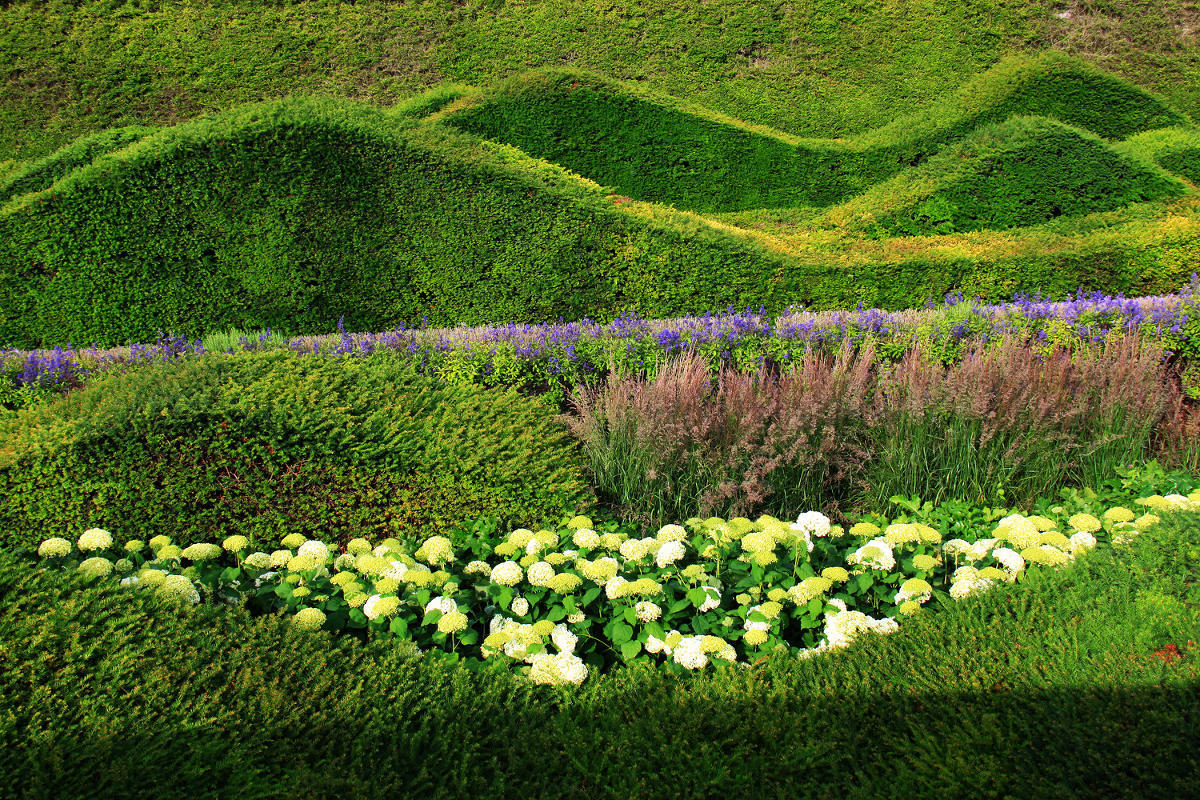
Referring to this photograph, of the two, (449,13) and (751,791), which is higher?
(449,13)

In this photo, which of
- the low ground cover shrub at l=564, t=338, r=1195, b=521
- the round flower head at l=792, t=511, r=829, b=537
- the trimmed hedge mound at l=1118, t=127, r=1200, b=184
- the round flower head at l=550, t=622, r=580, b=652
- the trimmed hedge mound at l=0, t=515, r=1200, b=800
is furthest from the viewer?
the trimmed hedge mound at l=1118, t=127, r=1200, b=184

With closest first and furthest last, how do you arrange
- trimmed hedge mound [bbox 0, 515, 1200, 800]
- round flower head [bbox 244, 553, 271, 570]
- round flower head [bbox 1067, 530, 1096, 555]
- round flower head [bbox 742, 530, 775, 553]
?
1. trimmed hedge mound [bbox 0, 515, 1200, 800]
2. round flower head [bbox 1067, 530, 1096, 555]
3. round flower head [bbox 742, 530, 775, 553]
4. round flower head [bbox 244, 553, 271, 570]

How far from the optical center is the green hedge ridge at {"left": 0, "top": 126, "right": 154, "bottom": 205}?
8.36 metres

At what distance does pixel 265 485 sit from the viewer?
3.50 m

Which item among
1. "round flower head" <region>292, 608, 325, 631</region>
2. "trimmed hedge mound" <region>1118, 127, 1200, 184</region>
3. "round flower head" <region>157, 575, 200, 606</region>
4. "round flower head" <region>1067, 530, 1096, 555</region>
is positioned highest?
"trimmed hedge mound" <region>1118, 127, 1200, 184</region>

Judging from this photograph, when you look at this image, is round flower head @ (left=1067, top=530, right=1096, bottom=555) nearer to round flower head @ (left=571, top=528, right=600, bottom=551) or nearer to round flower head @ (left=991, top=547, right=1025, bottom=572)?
round flower head @ (left=991, top=547, right=1025, bottom=572)

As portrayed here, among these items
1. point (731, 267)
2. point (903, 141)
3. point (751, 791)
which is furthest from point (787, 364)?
point (903, 141)

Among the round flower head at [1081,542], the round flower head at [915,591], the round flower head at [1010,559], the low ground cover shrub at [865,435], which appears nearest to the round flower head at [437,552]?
the low ground cover shrub at [865,435]

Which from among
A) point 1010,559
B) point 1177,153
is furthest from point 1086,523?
point 1177,153

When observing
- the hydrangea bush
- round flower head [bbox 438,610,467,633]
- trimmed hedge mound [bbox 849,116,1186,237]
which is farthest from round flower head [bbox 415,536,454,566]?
trimmed hedge mound [bbox 849,116,1186,237]

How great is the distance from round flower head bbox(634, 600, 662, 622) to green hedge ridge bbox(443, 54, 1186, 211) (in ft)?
33.4

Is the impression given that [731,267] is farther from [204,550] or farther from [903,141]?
[903,141]

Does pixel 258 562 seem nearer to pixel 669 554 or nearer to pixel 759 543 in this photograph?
pixel 669 554

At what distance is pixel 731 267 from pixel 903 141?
7373mm
